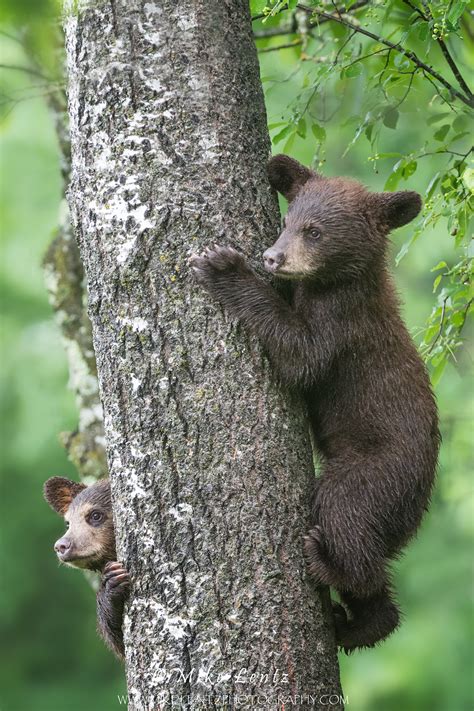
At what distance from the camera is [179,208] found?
3.36m

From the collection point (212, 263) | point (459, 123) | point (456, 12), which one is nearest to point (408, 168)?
point (459, 123)

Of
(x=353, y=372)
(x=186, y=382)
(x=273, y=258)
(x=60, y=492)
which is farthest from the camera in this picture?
(x=60, y=492)

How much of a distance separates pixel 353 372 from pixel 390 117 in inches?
53.1

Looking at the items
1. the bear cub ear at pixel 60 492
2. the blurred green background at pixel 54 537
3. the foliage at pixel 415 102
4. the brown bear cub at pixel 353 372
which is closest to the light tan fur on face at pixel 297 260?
the brown bear cub at pixel 353 372

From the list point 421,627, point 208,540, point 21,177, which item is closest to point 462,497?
point 421,627

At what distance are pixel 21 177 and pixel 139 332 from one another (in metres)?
8.50

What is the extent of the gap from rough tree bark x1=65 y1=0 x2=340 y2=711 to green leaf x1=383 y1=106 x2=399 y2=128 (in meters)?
1.09

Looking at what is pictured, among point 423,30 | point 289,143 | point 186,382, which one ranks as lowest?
point 186,382

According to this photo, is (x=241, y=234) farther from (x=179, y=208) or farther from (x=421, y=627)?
(x=421, y=627)

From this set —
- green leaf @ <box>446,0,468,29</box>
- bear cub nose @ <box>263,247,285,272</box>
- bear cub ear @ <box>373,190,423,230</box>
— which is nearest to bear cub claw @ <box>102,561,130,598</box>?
bear cub nose @ <box>263,247,285,272</box>

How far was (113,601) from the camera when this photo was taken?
336 cm

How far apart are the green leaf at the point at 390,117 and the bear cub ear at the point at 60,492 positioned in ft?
7.94

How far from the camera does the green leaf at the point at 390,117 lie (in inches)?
177

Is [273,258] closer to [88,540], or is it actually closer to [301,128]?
[301,128]
